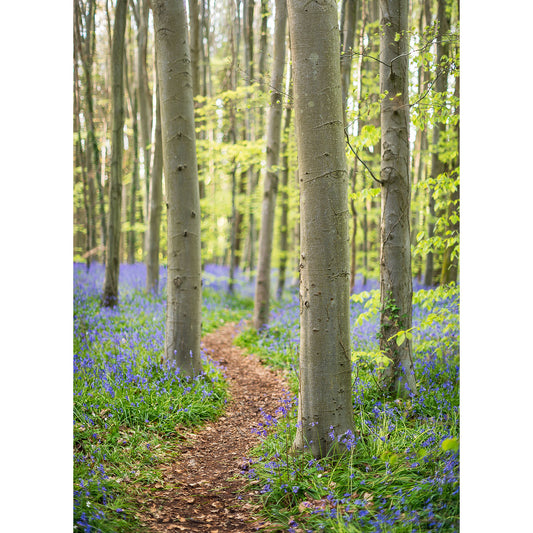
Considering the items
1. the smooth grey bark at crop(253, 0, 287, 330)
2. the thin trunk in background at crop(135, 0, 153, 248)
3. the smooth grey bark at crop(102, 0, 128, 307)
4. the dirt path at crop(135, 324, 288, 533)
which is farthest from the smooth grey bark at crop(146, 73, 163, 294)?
the dirt path at crop(135, 324, 288, 533)

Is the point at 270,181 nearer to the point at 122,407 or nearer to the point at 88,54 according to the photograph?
the point at 88,54

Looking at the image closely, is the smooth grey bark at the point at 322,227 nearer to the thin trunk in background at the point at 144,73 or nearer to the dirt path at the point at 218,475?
the dirt path at the point at 218,475

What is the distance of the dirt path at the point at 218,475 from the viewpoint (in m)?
2.58

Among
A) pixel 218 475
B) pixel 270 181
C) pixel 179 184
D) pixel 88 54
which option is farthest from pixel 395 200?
pixel 88 54

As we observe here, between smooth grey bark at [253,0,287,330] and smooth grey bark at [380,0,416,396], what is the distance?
3485 millimetres

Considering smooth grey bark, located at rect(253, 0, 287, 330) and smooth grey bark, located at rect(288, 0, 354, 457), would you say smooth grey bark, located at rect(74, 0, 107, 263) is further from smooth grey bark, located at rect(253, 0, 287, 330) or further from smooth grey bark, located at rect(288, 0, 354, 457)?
smooth grey bark, located at rect(288, 0, 354, 457)

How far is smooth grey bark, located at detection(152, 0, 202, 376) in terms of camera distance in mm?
4398

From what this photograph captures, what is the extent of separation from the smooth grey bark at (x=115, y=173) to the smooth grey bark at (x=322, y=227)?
515cm

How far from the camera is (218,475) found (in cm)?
315

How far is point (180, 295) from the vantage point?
4.68 metres

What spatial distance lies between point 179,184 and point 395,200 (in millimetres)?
2257
